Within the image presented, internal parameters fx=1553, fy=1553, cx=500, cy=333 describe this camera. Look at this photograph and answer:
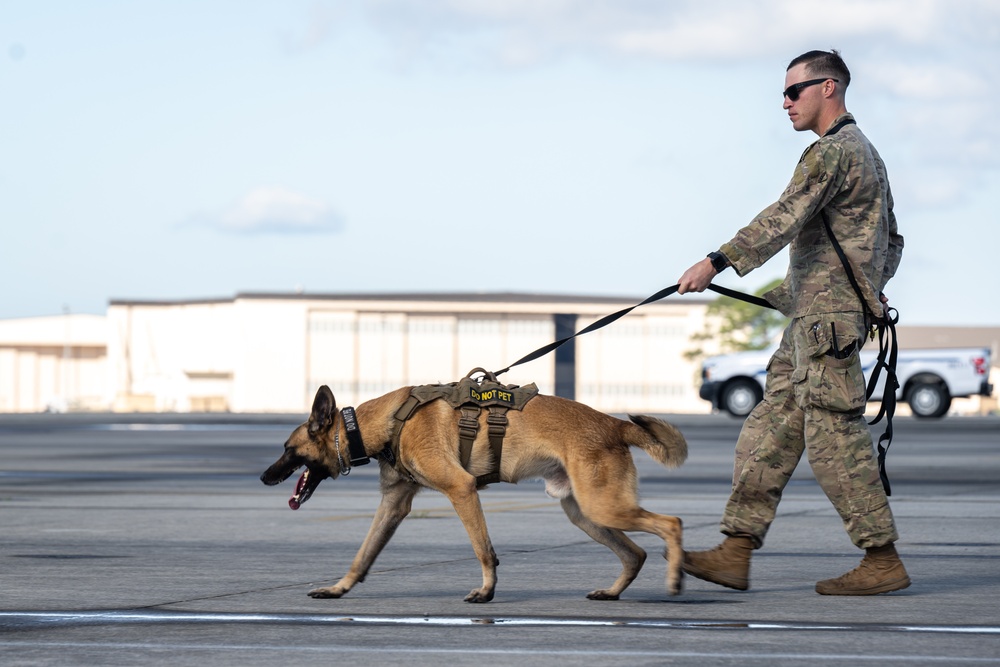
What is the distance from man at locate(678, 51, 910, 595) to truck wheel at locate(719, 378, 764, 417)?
25672mm

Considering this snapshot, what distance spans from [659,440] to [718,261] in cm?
82

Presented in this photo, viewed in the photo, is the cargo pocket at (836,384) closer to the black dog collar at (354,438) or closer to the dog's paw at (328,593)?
the black dog collar at (354,438)

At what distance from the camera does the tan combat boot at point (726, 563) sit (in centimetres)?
689

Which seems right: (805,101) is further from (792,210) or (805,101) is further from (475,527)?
(475,527)

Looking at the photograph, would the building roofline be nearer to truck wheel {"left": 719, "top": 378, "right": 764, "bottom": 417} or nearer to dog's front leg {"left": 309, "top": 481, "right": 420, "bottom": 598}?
truck wheel {"left": 719, "top": 378, "right": 764, "bottom": 417}

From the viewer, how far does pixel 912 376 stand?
108 feet

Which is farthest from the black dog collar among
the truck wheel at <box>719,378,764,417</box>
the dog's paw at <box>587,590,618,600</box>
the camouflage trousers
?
the truck wheel at <box>719,378,764,417</box>

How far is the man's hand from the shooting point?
645 centimetres

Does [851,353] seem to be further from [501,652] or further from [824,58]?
[501,652]

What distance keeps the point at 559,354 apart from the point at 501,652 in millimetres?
103616

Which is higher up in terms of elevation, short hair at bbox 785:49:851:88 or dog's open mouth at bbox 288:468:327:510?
short hair at bbox 785:49:851:88

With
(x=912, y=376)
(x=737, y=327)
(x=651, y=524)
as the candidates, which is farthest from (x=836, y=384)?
(x=737, y=327)

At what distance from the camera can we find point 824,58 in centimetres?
706

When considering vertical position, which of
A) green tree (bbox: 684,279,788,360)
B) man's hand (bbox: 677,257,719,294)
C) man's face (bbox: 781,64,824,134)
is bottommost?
man's hand (bbox: 677,257,719,294)
